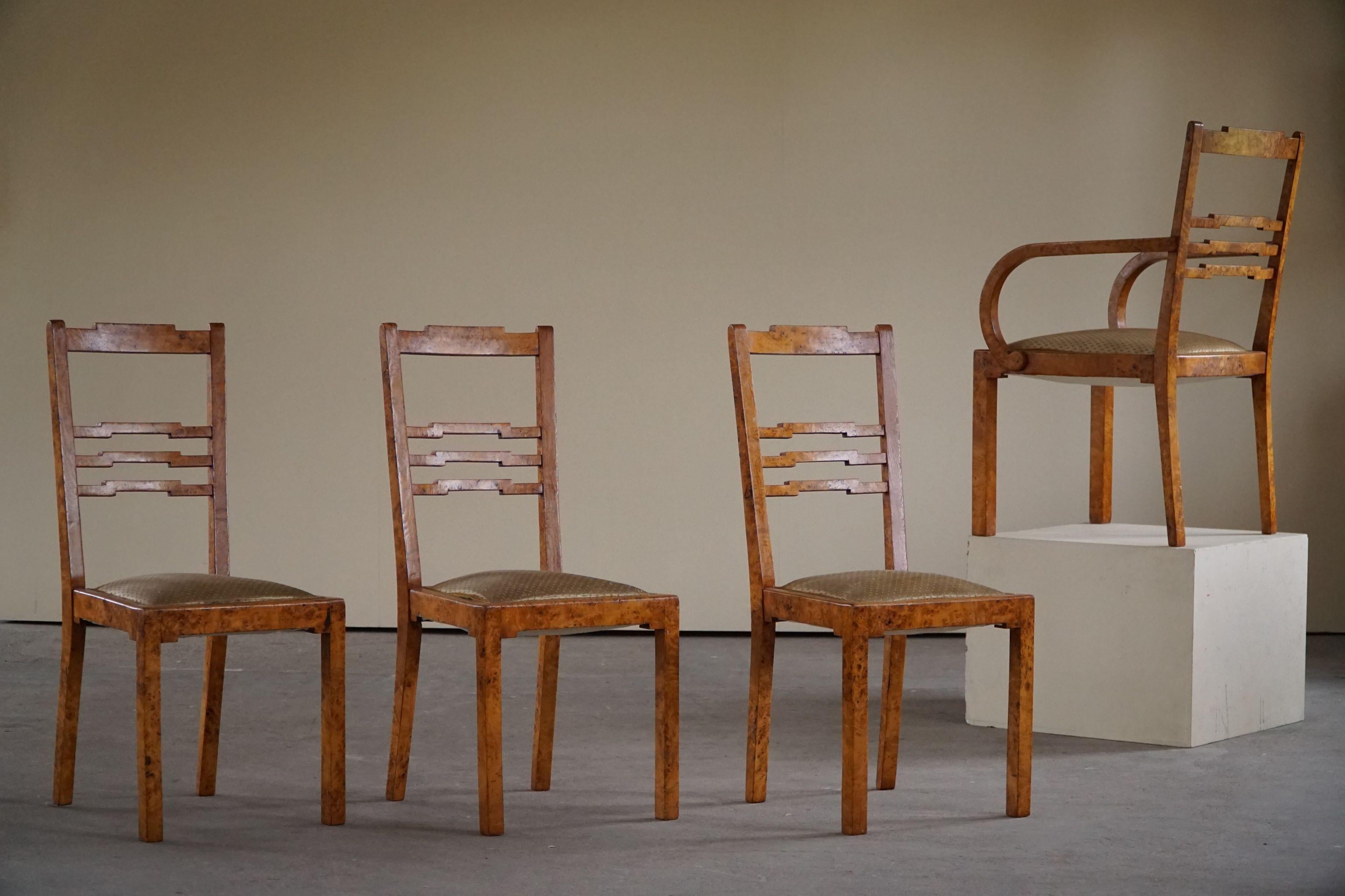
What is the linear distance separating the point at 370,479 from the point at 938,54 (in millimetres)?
2609

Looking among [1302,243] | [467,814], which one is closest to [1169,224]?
[1302,243]

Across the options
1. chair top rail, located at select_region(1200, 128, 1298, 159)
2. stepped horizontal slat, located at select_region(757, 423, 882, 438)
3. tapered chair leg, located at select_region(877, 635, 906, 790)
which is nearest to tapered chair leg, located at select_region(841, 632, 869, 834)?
tapered chair leg, located at select_region(877, 635, 906, 790)

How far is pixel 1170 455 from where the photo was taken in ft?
12.5

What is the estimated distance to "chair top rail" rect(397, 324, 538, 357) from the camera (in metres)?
3.28

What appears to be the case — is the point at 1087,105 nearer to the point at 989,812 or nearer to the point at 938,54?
the point at 938,54

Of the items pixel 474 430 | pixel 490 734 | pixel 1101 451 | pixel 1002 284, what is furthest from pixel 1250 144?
pixel 490 734

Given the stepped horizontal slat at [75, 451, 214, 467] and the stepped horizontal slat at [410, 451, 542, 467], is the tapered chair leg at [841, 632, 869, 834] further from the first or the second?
the stepped horizontal slat at [75, 451, 214, 467]

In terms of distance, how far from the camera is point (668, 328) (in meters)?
5.65

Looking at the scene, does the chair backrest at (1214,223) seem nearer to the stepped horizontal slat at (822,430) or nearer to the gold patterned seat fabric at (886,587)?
the stepped horizontal slat at (822,430)

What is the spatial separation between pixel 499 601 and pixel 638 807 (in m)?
0.59

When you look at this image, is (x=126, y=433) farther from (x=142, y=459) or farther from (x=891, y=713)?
(x=891, y=713)

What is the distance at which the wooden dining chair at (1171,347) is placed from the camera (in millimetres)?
3787

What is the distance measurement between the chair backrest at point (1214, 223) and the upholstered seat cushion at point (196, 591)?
2.19 m

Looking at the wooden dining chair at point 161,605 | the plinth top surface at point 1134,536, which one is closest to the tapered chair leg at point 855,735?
the wooden dining chair at point 161,605
